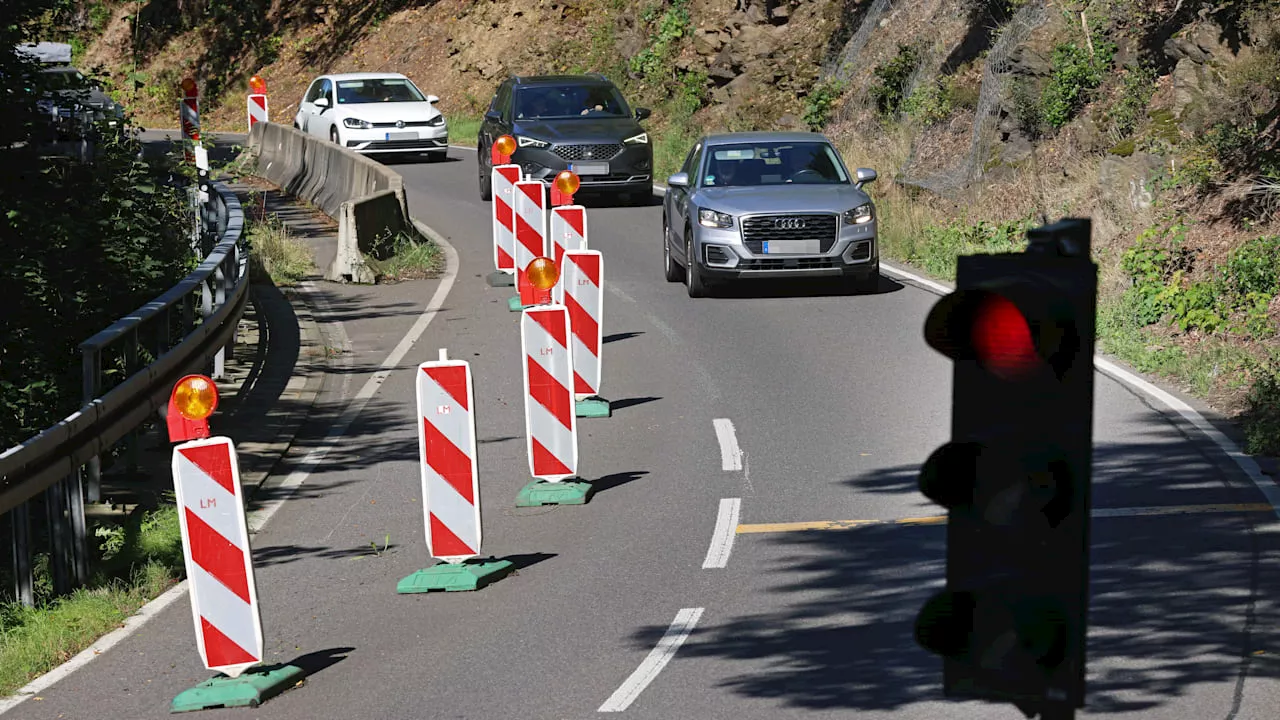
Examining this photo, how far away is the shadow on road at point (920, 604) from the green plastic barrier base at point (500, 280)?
10.5 metres

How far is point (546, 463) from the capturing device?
35.0 ft

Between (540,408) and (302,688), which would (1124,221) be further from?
(302,688)

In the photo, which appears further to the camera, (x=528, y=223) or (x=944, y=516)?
(x=528, y=223)

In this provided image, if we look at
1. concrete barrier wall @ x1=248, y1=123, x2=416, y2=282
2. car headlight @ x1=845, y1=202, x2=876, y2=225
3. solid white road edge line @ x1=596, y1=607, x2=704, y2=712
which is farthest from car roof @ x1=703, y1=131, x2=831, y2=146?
solid white road edge line @ x1=596, y1=607, x2=704, y2=712

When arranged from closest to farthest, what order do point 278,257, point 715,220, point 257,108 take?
1. point 715,220
2. point 278,257
3. point 257,108

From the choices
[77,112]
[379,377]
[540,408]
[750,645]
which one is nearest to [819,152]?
[379,377]

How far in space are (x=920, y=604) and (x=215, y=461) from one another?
3274 millimetres

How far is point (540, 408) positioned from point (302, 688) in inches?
137

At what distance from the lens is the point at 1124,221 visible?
19.0 metres

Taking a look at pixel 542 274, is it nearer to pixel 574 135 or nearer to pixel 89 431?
pixel 89 431

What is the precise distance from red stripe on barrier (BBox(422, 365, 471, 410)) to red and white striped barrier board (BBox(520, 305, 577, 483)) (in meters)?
1.90

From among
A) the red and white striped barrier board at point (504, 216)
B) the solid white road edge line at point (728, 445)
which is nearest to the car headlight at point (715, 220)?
the red and white striped barrier board at point (504, 216)

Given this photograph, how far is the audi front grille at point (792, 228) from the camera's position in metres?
18.0

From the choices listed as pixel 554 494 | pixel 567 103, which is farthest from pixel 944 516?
pixel 567 103
